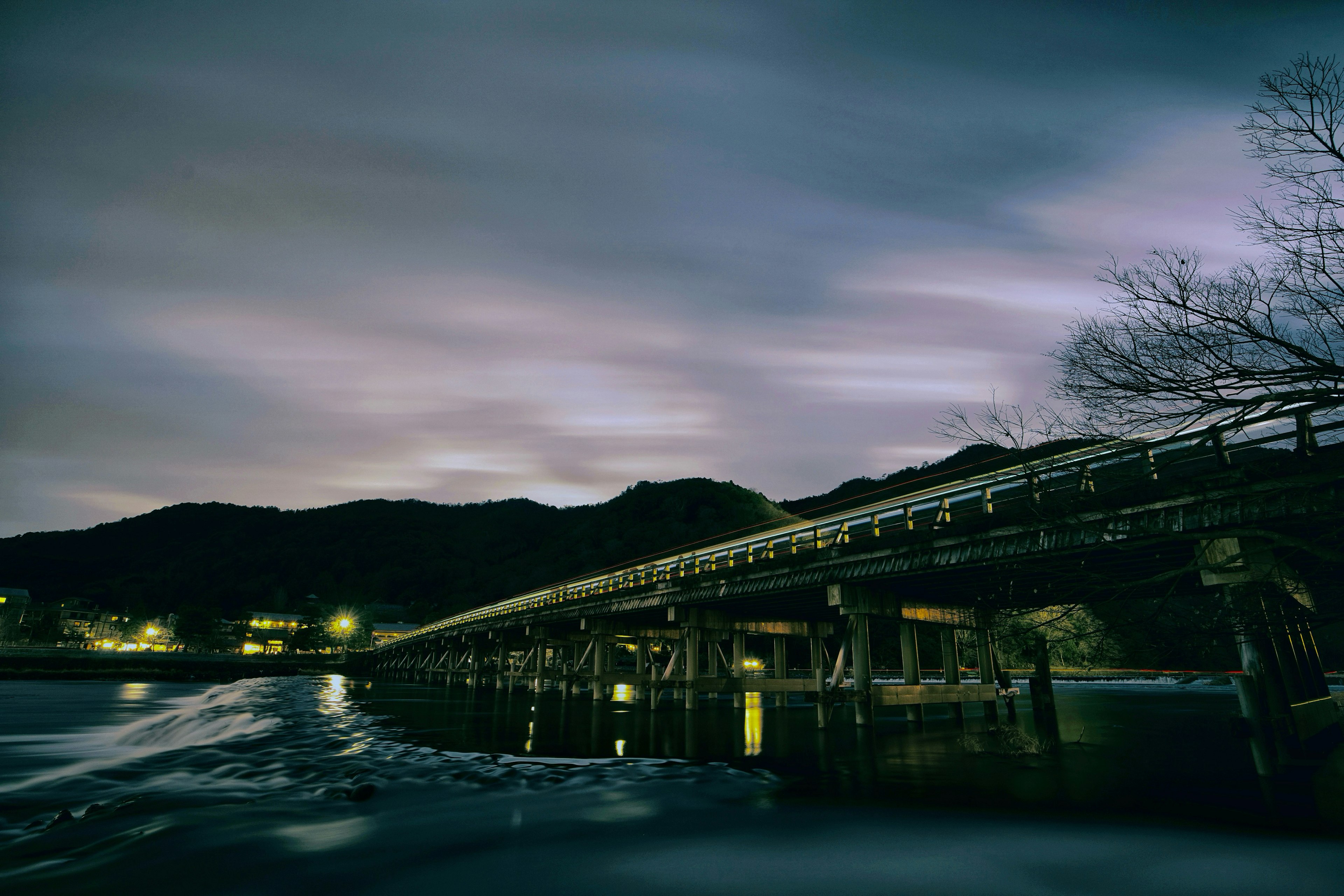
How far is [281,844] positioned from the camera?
7625 mm

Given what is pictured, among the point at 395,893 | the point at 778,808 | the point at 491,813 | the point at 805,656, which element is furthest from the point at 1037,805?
the point at 805,656

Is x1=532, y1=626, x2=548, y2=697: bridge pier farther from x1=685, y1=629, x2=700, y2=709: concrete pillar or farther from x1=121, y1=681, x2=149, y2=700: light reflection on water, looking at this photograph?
x1=121, y1=681, x2=149, y2=700: light reflection on water

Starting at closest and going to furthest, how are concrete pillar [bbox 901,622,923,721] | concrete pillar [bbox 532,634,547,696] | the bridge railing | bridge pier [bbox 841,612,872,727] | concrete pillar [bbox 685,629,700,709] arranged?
the bridge railing
bridge pier [bbox 841,612,872,727]
concrete pillar [bbox 901,622,923,721]
concrete pillar [bbox 685,629,700,709]
concrete pillar [bbox 532,634,547,696]

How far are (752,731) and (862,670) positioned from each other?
475 centimetres

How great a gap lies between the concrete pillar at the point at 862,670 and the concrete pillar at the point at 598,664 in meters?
18.9

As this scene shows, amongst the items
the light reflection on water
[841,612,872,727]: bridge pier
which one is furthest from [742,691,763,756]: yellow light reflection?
the light reflection on water

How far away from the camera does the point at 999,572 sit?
1870 centimetres

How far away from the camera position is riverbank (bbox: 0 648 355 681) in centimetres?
6575

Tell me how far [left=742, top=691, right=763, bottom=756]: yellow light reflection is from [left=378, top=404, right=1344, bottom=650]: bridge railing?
A: 5.72m

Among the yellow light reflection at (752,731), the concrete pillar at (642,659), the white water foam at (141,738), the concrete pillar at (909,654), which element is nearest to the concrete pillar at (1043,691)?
the concrete pillar at (909,654)

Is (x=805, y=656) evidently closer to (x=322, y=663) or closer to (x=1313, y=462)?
(x=322, y=663)

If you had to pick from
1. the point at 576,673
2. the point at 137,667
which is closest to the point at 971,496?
the point at 576,673

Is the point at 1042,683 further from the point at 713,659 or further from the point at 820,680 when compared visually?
the point at 713,659

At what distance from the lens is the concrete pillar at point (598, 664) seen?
119 ft
